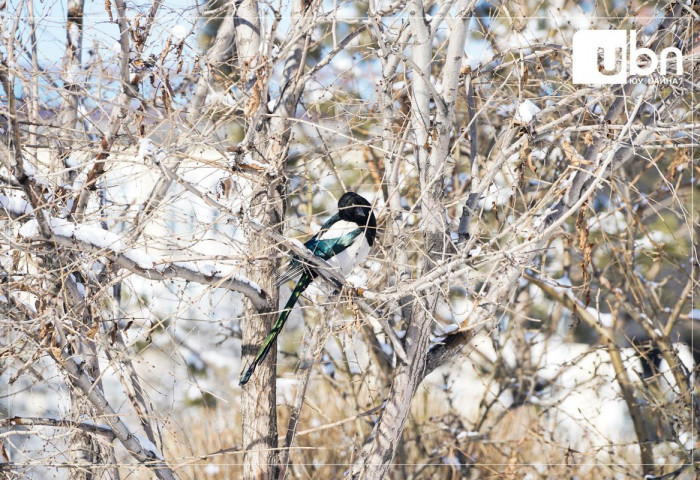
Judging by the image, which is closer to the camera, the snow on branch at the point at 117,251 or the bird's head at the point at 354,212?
the snow on branch at the point at 117,251

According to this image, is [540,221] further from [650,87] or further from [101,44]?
[101,44]

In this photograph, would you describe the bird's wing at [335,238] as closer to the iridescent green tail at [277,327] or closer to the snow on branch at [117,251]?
the iridescent green tail at [277,327]

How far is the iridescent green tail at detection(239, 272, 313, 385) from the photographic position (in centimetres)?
326

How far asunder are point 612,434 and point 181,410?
13.5 feet

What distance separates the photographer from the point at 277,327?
3334 mm

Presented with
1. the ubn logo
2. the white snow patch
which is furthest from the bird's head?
the ubn logo

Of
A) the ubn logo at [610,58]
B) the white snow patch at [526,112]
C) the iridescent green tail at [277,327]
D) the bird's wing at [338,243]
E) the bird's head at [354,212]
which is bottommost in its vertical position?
the iridescent green tail at [277,327]

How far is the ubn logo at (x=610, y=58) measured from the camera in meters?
2.98

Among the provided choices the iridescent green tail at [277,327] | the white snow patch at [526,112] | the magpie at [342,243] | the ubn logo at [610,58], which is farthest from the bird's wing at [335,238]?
the ubn logo at [610,58]

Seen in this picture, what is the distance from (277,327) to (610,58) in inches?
73.3

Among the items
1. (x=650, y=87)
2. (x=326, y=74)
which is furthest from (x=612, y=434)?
(x=650, y=87)

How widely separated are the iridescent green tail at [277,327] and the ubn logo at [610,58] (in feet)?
4.77

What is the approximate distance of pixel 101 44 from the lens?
3.12 m

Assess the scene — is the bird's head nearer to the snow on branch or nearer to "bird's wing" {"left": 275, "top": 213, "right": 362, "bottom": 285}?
"bird's wing" {"left": 275, "top": 213, "right": 362, "bottom": 285}
